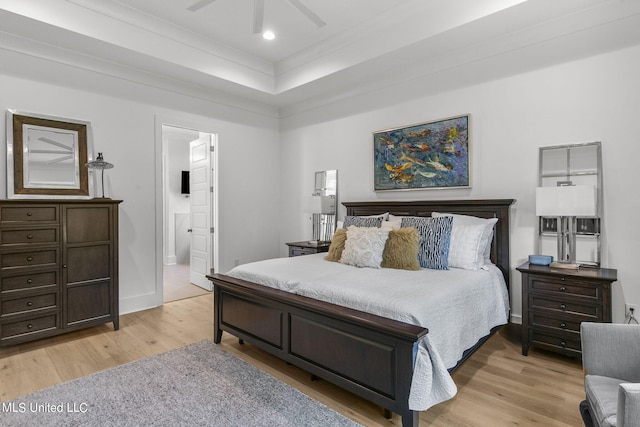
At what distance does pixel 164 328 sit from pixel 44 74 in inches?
108

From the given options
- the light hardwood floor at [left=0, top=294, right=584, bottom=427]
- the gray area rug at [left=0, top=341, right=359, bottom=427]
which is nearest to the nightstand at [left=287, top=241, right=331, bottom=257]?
the light hardwood floor at [left=0, top=294, right=584, bottom=427]

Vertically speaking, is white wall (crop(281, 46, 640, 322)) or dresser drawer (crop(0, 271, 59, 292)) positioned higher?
white wall (crop(281, 46, 640, 322))

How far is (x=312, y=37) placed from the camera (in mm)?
3918

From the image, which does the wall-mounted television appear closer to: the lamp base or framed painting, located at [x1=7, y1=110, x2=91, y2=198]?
framed painting, located at [x1=7, y1=110, x2=91, y2=198]

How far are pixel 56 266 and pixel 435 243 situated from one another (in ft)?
11.0

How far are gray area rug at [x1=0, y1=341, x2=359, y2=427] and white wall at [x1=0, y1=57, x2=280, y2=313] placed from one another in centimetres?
170

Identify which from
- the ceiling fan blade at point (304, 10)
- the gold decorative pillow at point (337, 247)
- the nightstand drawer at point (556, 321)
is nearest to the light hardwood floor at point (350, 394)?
the nightstand drawer at point (556, 321)

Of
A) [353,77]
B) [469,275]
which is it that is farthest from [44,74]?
[469,275]

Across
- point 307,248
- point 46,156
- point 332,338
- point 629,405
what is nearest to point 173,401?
point 332,338

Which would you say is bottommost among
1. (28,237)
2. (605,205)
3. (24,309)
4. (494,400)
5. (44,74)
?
(494,400)

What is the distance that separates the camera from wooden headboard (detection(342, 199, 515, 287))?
10.6ft

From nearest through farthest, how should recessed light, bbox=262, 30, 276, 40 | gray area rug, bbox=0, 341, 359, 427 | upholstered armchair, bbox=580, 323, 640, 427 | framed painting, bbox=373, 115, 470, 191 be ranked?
1. upholstered armchair, bbox=580, 323, 640, 427
2. gray area rug, bbox=0, 341, 359, 427
3. framed painting, bbox=373, 115, 470, 191
4. recessed light, bbox=262, 30, 276, 40

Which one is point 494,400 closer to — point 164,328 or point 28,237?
point 164,328

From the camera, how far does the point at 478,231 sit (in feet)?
9.91
